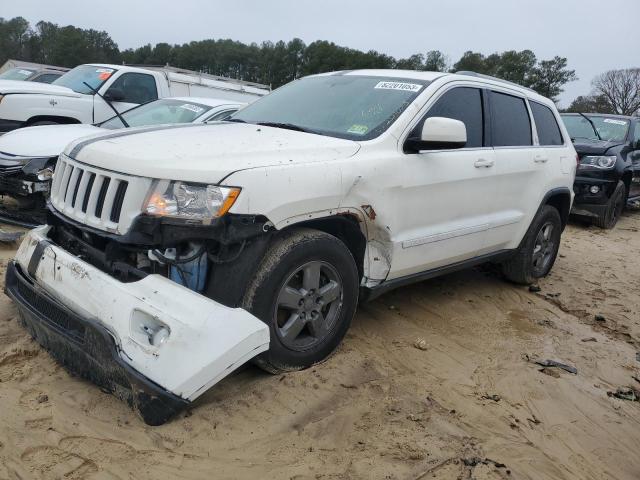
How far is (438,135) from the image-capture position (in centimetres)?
332

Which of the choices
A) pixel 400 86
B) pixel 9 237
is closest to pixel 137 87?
pixel 9 237

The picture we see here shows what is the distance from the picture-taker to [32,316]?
9.46ft

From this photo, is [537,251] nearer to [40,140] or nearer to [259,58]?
[40,140]

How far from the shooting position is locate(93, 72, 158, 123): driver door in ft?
26.6

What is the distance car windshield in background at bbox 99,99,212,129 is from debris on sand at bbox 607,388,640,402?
5050 millimetres

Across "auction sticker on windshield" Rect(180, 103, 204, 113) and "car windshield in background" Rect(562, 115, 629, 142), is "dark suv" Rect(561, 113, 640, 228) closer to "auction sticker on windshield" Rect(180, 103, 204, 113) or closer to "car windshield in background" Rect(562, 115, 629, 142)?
"car windshield in background" Rect(562, 115, 629, 142)

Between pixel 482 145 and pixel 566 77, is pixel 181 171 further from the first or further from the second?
pixel 566 77

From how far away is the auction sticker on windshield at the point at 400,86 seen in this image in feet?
12.2

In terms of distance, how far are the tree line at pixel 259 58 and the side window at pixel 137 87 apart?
31.1 m

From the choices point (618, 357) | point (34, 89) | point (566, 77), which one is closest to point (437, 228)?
point (618, 357)

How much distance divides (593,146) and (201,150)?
7.82 m

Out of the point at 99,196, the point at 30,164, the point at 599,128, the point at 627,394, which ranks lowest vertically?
the point at 627,394

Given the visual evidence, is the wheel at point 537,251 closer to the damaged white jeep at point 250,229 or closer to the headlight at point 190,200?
the damaged white jeep at point 250,229

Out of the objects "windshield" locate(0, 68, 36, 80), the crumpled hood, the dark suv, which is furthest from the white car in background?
"windshield" locate(0, 68, 36, 80)
